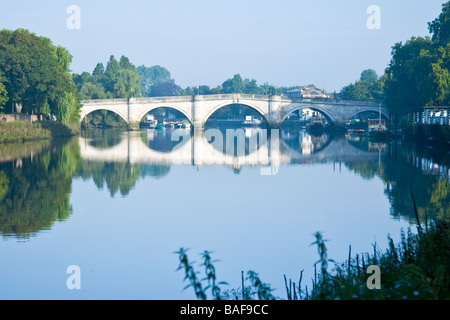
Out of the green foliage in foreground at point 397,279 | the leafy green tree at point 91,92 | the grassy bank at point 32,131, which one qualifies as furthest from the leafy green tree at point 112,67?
the green foliage in foreground at point 397,279

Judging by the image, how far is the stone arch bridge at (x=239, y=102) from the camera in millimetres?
79062

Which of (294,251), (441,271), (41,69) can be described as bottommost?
(294,251)

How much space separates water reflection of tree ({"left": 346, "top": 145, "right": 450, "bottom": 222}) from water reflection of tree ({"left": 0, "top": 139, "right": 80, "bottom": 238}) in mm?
9926

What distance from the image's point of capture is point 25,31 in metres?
61.9

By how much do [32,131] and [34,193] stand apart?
3409 centimetres

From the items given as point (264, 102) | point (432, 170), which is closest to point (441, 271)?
point (432, 170)

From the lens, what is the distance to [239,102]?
3105 inches

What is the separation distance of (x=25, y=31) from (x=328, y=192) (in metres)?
46.4

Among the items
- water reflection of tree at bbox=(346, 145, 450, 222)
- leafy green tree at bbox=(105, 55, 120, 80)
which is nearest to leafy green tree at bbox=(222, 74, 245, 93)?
leafy green tree at bbox=(105, 55, 120, 80)

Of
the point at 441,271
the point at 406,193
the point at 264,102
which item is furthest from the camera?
the point at 264,102

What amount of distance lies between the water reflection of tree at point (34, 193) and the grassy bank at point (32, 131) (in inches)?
A: 576

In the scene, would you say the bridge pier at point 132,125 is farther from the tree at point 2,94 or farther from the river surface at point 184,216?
the river surface at point 184,216

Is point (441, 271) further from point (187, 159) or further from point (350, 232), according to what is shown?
point (187, 159)

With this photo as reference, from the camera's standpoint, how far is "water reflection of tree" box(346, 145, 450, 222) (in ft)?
62.1
